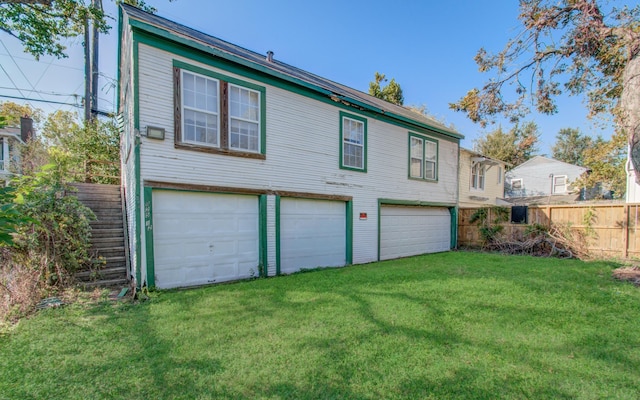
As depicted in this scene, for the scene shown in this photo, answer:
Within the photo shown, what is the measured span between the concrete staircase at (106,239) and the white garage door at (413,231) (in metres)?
7.12

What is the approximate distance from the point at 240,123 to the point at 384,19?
7818 millimetres

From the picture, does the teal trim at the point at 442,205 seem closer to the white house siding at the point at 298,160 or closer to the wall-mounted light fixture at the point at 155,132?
→ the white house siding at the point at 298,160

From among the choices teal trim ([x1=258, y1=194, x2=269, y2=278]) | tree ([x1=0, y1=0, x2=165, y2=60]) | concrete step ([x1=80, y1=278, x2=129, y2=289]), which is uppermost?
tree ([x1=0, y1=0, x2=165, y2=60])

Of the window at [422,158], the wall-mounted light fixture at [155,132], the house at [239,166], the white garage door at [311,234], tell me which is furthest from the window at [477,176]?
the wall-mounted light fixture at [155,132]

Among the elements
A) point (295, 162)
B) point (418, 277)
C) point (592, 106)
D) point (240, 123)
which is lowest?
point (418, 277)

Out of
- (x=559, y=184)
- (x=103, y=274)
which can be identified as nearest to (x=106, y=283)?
(x=103, y=274)

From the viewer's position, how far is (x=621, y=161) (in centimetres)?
1430

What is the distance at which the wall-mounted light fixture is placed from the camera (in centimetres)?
539

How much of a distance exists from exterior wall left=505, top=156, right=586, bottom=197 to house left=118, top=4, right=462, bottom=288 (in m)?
20.4

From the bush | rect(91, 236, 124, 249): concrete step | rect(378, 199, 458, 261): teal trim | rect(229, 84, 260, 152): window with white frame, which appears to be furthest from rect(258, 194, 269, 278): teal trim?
rect(378, 199, 458, 261): teal trim

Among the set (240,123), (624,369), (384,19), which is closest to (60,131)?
(240,123)

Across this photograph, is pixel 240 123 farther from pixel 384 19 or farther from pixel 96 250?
pixel 384 19

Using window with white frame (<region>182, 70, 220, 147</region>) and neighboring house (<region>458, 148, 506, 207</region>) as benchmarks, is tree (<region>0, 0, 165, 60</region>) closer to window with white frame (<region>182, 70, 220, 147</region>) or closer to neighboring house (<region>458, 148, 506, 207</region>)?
window with white frame (<region>182, 70, 220, 147</region>)

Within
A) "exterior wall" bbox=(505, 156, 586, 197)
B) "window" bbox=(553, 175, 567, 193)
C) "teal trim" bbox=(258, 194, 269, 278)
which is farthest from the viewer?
Answer: "window" bbox=(553, 175, 567, 193)
